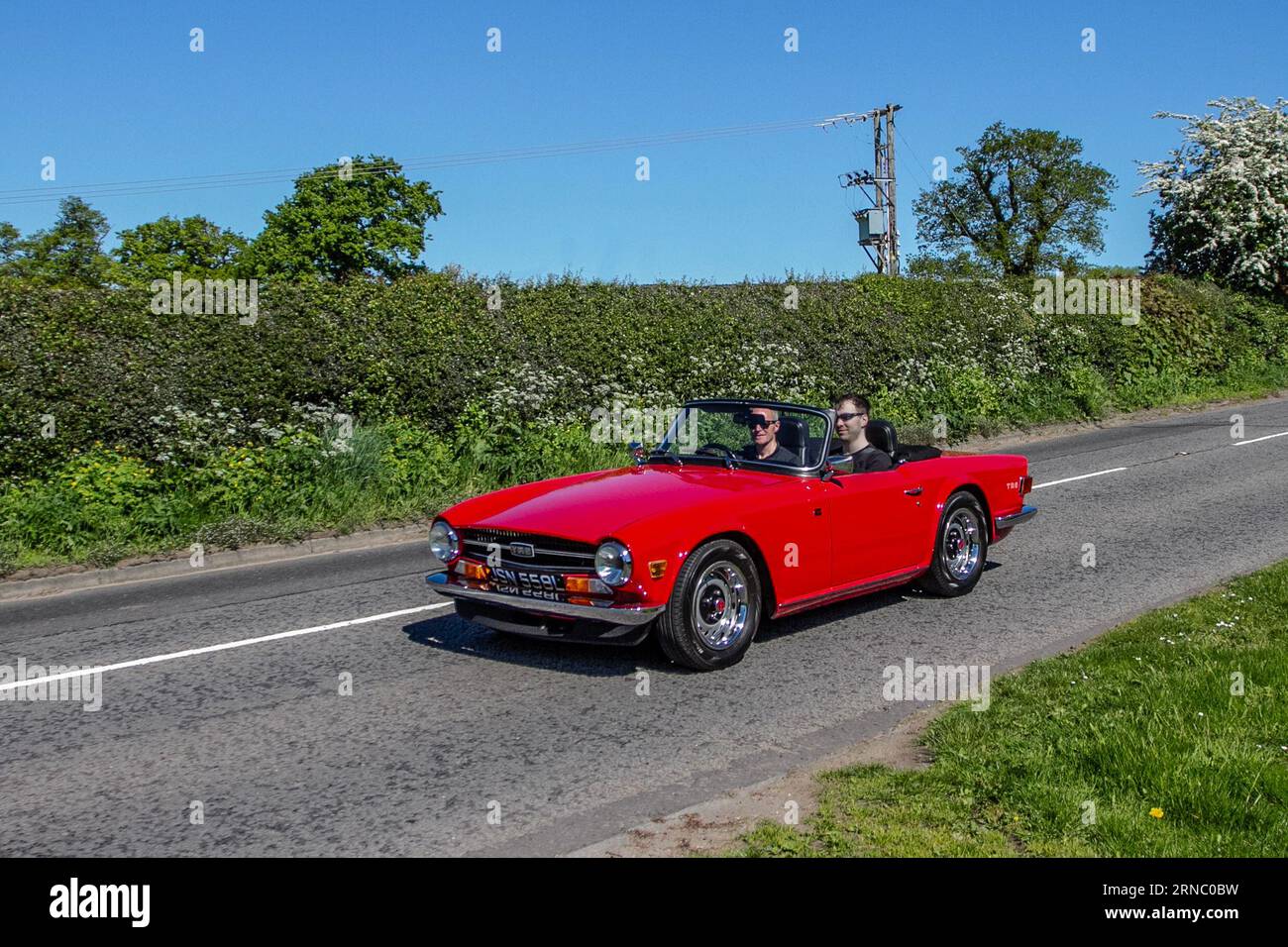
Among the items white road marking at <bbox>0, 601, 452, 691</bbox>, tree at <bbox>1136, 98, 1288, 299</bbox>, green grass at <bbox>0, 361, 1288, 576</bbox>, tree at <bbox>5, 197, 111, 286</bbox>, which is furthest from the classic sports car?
tree at <bbox>5, 197, 111, 286</bbox>

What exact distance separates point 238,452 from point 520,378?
13.2ft

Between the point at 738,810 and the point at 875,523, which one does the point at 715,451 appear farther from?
the point at 738,810

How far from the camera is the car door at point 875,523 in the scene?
7.74 m

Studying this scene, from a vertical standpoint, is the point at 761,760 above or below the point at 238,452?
below

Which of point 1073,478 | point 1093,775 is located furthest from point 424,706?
point 1073,478

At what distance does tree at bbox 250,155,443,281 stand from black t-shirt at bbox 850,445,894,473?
2034 inches

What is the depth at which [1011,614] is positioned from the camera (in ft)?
27.8

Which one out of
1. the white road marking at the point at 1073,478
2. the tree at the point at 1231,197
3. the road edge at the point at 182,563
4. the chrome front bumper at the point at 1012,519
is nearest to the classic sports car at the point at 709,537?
the chrome front bumper at the point at 1012,519

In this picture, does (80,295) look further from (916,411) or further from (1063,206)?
(1063,206)

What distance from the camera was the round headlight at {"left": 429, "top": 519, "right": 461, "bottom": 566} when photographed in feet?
24.2

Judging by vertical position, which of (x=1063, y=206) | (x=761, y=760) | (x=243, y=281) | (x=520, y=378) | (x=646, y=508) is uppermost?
(x=1063, y=206)

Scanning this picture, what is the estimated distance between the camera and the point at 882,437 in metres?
8.72

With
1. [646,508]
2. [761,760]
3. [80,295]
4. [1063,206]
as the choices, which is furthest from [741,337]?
[1063,206]

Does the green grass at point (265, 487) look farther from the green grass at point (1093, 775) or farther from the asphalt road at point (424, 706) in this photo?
the green grass at point (1093, 775)
